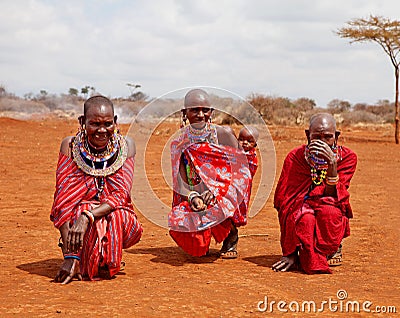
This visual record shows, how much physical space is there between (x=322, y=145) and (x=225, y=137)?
1.11m

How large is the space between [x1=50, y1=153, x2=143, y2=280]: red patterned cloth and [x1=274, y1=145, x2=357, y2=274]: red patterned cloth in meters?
1.56

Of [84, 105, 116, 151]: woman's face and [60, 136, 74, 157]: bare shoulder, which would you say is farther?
[60, 136, 74, 157]: bare shoulder

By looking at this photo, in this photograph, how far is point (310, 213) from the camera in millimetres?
6016

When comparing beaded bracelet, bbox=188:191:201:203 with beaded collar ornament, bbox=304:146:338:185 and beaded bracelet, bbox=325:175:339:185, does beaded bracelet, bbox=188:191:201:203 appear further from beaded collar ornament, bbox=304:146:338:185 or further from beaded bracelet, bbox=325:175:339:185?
beaded bracelet, bbox=325:175:339:185

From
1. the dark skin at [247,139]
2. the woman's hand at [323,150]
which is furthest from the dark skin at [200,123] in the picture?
the woman's hand at [323,150]

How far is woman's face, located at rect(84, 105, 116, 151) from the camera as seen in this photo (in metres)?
5.34

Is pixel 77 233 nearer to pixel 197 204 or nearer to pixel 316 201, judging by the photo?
pixel 197 204

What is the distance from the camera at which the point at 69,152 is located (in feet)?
18.2

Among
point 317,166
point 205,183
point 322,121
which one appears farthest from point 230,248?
point 322,121

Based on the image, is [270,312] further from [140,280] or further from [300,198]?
[300,198]

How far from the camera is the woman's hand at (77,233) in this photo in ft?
17.2

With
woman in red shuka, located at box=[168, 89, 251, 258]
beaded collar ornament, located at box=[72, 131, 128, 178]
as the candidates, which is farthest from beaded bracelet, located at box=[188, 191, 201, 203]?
beaded collar ornament, located at box=[72, 131, 128, 178]

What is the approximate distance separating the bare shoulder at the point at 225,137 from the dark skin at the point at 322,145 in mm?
830

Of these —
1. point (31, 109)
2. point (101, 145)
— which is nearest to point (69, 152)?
point (101, 145)
